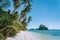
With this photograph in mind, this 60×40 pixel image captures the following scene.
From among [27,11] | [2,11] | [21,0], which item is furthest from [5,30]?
[27,11]

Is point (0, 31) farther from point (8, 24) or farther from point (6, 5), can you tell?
point (6, 5)

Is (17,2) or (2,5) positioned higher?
(17,2)

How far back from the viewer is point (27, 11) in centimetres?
4459

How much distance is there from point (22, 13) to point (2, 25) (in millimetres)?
30382

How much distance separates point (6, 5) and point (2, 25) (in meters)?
1.79

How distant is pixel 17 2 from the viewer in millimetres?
31141

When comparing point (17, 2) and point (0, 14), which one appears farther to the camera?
point (17, 2)

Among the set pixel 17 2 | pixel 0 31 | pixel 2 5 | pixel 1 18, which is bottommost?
pixel 0 31

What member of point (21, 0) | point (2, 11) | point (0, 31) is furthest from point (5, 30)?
point (21, 0)

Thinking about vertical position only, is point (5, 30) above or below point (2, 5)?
below

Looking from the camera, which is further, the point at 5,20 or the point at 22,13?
the point at 22,13

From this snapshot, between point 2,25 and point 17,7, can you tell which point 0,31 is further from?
point 17,7

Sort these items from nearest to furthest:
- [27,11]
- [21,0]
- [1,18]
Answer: [1,18] → [21,0] → [27,11]

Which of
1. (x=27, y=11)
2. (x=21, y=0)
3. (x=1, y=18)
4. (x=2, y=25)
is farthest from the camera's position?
(x=27, y=11)
